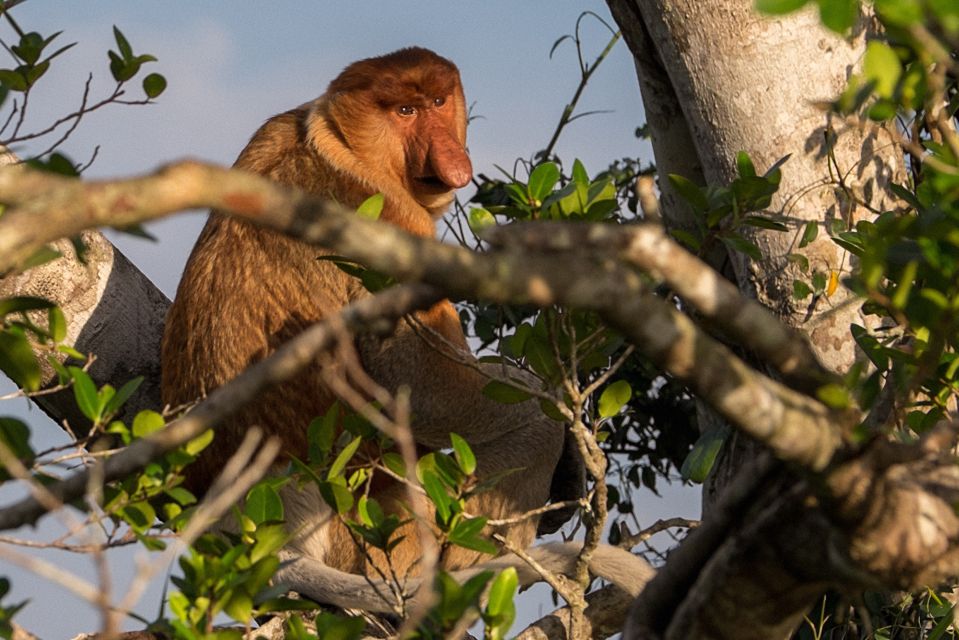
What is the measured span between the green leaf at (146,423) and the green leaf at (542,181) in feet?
2.33

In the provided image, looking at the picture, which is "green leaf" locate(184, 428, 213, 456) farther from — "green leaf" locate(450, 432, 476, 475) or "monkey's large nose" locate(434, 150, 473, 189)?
"monkey's large nose" locate(434, 150, 473, 189)

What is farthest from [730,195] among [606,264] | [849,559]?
[606,264]

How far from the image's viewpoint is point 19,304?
64.9 inches

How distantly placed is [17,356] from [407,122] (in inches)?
86.0

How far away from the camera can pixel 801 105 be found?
9.32ft

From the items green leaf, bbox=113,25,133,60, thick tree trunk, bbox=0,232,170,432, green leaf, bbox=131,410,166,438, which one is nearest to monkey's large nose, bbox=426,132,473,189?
thick tree trunk, bbox=0,232,170,432

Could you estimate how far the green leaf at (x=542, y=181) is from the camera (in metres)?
2.02

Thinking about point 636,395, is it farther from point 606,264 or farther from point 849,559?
point 606,264

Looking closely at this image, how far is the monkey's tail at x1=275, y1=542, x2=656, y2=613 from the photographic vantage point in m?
2.80

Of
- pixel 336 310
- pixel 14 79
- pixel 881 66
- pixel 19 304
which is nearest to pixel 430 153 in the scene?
pixel 336 310

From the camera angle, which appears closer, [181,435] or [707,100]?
[181,435]

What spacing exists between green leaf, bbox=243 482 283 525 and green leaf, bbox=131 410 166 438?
232mm

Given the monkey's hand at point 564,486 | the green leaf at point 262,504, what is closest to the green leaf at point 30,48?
the green leaf at point 262,504

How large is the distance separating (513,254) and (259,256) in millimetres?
2321
